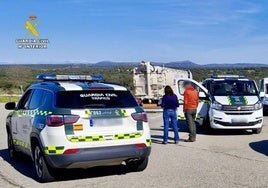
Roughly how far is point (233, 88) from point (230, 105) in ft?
3.46

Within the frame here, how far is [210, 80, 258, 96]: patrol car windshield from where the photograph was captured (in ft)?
47.1

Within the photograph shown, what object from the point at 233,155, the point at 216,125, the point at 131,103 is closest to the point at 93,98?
the point at 131,103

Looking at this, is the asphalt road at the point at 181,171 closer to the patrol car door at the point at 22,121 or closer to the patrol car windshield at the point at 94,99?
the patrol car door at the point at 22,121

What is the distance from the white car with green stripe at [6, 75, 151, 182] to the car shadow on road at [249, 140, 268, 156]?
11.9 ft

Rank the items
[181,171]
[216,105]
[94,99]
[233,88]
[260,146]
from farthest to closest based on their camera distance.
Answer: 1. [233,88]
2. [216,105]
3. [260,146]
4. [181,171]
5. [94,99]

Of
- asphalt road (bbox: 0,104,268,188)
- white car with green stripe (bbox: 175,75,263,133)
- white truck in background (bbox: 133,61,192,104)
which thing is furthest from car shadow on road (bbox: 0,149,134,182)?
white truck in background (bbox: 133,61,192,104)

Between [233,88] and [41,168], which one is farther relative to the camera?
[233,88]

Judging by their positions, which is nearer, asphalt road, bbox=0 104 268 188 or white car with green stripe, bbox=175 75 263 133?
asphalt road, bbox=0 104 268 188

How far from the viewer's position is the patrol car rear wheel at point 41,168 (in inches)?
289

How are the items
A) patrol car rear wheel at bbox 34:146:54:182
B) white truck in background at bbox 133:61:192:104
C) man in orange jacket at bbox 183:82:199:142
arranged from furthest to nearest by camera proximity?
white truck in background at bbox 133:61:192:104
man in orange jacket at bbox 183:82:199:142
patrol car rear wheel at bbox 34:146:54:182

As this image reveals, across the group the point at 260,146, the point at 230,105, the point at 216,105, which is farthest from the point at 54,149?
the point at 230,105

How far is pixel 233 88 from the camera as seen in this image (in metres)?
14.5

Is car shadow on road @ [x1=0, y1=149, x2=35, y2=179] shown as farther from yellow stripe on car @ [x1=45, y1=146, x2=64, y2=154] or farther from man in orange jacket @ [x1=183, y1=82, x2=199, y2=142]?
man in orange jacket @ [x1=183, y1=82, x2=199, y2=142]

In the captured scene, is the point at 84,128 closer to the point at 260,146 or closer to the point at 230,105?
the point at 260,146
